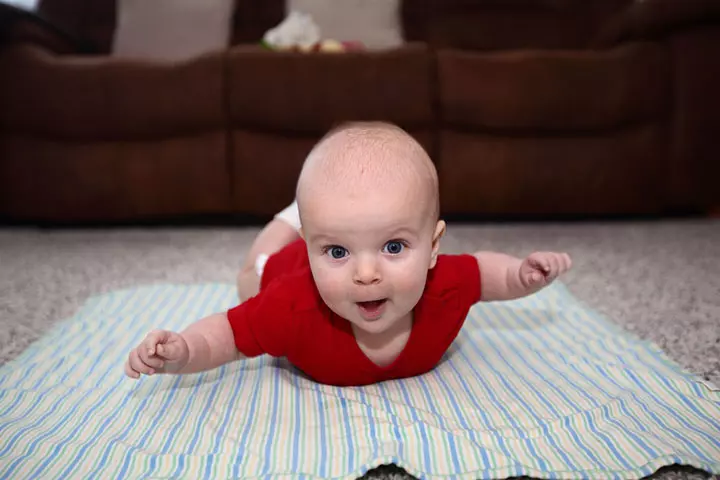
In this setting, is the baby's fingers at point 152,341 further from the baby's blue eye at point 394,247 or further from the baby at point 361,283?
the baby's blue eye at point 394,247

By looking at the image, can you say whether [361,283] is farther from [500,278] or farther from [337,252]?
[500,278]

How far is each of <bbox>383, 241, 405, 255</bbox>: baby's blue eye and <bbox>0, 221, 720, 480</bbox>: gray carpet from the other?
0.22 metres

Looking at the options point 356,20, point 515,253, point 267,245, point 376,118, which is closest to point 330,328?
point 267,245

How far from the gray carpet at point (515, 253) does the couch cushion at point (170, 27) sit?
698 mm

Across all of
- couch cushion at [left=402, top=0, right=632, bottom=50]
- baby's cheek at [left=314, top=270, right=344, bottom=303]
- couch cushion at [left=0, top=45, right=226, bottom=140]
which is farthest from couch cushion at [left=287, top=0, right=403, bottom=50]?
baby's cheek at [left=314, top=270, right=344, bottom=303]

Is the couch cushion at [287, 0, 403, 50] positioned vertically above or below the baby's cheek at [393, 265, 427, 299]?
above

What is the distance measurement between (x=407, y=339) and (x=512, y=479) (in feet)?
0.73

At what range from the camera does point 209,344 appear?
778mm

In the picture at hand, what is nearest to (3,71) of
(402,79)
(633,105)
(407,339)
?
(402,79)

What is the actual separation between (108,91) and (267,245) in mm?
1015

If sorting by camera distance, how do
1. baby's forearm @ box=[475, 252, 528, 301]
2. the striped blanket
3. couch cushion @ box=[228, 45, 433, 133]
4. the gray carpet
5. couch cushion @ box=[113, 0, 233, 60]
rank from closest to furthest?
the striped blanket, baby's forearm @ box=[475, 252, 528, 301], the gray carpet, couch cushion @ box=[228, 45, 433, 133], couch cushion @ box=[113, 0, 233, 60]

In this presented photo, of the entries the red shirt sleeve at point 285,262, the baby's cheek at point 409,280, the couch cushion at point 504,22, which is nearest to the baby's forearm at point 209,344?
the red shirt sleeve at point 285,262

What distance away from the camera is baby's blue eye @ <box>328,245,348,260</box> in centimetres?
71

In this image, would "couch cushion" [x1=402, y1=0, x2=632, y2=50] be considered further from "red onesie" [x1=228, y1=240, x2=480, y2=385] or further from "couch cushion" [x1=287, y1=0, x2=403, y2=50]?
"red onesie" [x1=228, y1=240, x2=480, y2=385]
